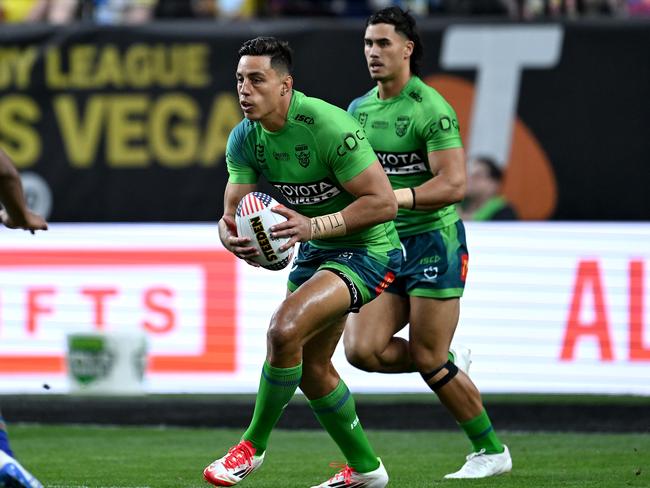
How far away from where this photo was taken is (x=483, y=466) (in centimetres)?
855

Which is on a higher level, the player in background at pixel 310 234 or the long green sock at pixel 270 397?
the player in background at pixel 310 234

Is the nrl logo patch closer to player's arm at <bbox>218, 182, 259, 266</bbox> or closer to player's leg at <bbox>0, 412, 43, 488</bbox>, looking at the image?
player's arm at <bbox>218, 182, 259, 266</bbox>

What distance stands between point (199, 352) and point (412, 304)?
4.39 meters

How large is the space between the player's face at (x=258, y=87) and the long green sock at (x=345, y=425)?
1558 mm

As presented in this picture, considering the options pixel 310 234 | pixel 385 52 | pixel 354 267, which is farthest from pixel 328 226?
pixel 385 52

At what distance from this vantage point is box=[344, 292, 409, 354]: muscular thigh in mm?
8477

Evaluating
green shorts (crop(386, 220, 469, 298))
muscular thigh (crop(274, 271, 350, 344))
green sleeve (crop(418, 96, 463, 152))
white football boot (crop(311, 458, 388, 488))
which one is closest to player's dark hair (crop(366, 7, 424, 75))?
green sleeve (crop(418, 96, 463, 152))

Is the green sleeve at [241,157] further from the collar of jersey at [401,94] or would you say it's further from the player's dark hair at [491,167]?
the player's dark hair at [491,167]

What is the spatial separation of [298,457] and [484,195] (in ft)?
16.6

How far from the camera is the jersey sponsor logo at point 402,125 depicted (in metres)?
8.65

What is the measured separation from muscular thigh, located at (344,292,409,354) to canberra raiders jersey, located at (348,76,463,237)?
47 cm

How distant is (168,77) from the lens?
47.6ft

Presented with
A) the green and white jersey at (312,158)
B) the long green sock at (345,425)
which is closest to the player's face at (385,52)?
the green and white jersey at (312,158)

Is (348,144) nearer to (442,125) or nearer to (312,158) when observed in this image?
(312,158)
